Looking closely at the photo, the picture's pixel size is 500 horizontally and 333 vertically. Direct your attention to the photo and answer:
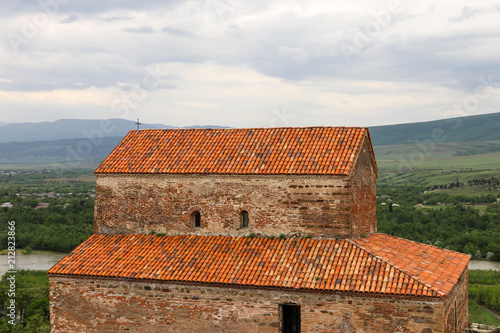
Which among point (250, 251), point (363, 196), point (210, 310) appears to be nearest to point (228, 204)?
point (250, 251)

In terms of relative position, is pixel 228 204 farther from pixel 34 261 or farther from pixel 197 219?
pixel 34 261

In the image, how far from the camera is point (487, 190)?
81312 millimetres

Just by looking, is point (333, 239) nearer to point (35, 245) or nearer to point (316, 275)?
point (316, 275)

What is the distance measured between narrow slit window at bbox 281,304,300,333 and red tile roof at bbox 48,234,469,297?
1215mm

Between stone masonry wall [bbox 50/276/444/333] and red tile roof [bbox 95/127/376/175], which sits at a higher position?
red tile roof [bbox 95/127/376/175]

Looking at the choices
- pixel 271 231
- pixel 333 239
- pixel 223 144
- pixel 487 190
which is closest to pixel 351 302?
pixel 333 239

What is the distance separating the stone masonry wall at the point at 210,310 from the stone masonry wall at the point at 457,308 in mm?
1020

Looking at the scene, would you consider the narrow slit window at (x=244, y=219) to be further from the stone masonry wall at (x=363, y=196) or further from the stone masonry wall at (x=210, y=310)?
the stone masonry wall at (x=363, y=196)

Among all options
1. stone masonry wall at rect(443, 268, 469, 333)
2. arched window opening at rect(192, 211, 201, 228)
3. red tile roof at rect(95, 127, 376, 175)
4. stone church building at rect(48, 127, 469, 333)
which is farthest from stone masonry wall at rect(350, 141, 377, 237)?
arched window opening at rect(192, 211, 201, 228)

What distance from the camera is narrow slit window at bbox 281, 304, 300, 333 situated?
14578 mm

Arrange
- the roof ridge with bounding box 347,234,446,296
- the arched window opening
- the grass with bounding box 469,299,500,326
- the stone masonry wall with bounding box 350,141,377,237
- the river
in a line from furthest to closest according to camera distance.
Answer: the river → the grass with bounding box 469,299,500,326 → the arched window opening → the stone masonry wall with bounding box 350,141,377,237 → the roof ridge with bounding box 347,234,446,296

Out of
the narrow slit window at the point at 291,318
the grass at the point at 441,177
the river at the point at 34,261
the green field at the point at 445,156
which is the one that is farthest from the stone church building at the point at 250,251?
the green field at the point at 445,156

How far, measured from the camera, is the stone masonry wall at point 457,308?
13.5 m

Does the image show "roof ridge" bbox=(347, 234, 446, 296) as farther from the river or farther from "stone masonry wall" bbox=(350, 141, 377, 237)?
the river
